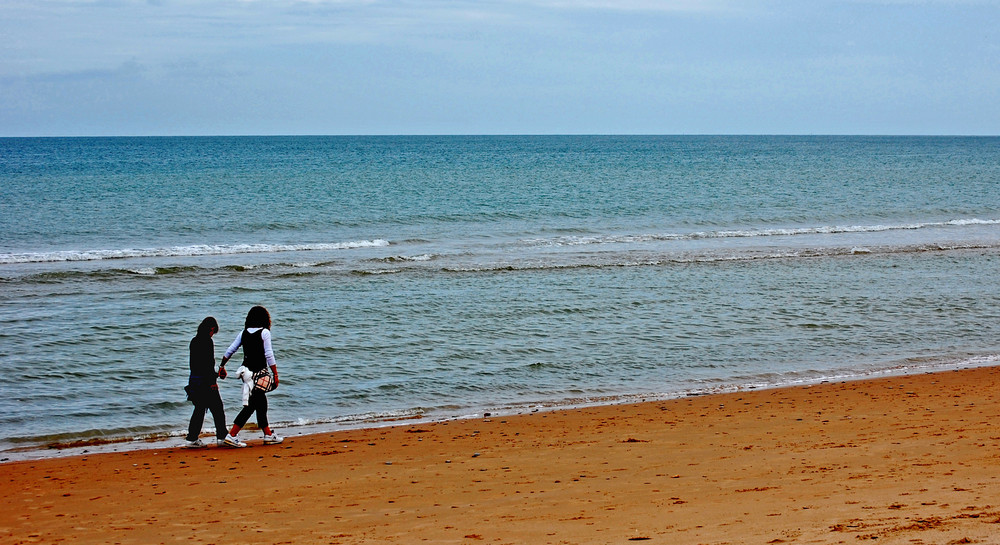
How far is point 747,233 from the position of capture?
115 feet

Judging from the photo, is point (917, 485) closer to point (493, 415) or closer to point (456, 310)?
point (493, 415)

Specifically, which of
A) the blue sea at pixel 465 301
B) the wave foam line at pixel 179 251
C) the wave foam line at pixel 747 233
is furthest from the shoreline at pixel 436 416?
the wave foam line at pixel 747 233

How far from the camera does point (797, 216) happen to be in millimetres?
40875

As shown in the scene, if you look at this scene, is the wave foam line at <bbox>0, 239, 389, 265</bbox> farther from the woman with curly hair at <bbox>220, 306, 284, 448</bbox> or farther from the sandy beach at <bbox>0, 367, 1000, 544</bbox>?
the woman with curly hair at <bbox>220, 306, 284, 448</bbox>

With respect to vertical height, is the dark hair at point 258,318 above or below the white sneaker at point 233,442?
above

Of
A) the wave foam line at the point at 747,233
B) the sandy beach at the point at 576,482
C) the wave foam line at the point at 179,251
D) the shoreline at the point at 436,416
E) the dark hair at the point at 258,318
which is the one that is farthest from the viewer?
the wave foam line at the point at 747,233

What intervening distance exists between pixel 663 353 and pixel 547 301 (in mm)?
5140

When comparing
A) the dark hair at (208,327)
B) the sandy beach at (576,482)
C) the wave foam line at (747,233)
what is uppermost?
the dark hair at (208,327)

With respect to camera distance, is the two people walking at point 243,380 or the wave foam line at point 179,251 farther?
the wave foam line at point 179,251

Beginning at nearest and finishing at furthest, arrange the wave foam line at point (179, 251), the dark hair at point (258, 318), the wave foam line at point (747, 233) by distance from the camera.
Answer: the dark hair at point (258, 318)
the wave foam line at point (179, 251)
the wave foam line at point (747, 233)

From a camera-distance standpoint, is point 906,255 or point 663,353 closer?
point 663,353

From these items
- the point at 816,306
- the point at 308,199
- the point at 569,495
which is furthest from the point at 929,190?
the point at 569,495

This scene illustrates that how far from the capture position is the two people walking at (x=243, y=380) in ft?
32.8

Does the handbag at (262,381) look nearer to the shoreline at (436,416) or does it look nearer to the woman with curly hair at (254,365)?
the woman with curly hair at (254,365)
